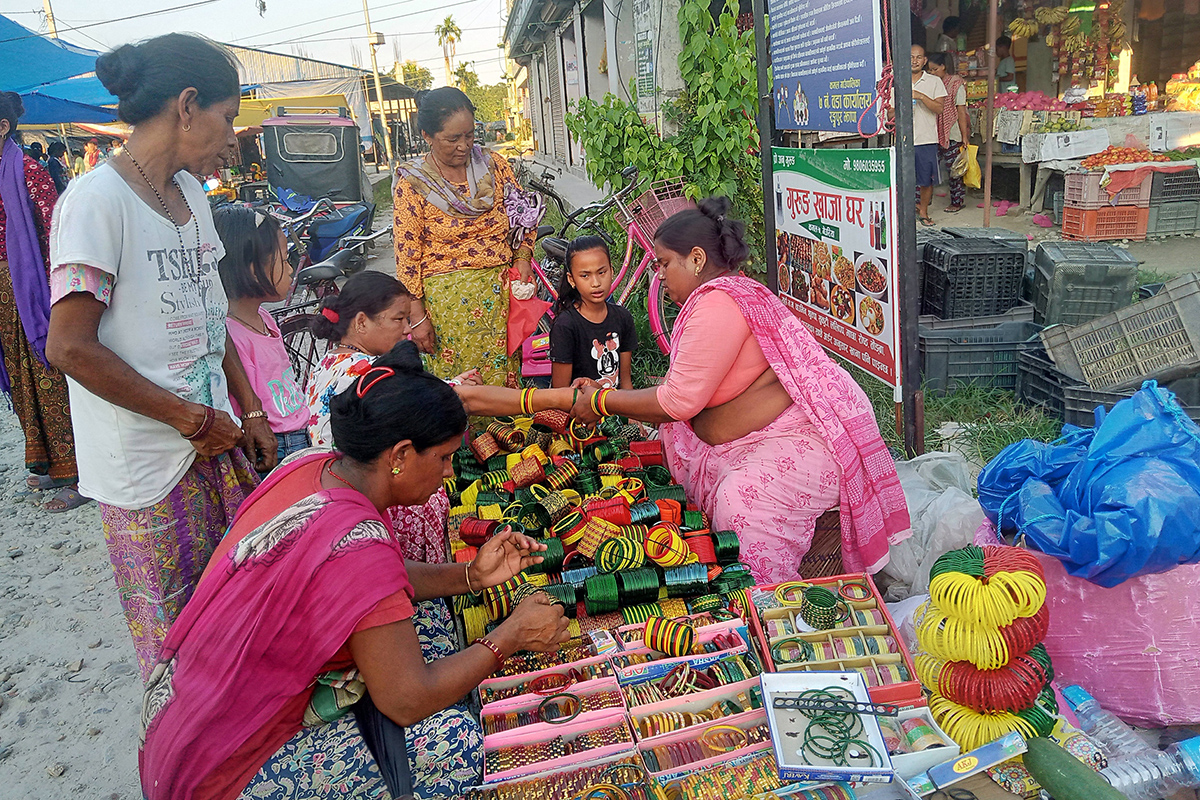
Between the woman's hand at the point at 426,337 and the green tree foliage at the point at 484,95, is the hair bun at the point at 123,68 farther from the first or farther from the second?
the green tree foliage at the point at 484,95

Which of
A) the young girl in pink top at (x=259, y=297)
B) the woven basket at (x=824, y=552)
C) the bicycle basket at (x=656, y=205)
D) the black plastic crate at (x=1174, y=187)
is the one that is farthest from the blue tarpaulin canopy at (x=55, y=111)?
the black plastic crate at (x=1174, y=187)

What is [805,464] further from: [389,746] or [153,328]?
[153,328]

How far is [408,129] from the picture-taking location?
40.6 metres

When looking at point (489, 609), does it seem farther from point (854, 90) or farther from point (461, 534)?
point (854, 90)

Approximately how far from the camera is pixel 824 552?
3.25 m

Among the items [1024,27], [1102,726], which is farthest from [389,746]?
[1024,27]

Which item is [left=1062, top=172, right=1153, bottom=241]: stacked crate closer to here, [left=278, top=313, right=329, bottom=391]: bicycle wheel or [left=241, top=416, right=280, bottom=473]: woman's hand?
[left=278, top=313, right=329, bottom=391]: bicycle wheel

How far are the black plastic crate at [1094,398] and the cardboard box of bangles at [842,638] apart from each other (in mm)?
2228

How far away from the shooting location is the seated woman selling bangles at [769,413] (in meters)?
2.90

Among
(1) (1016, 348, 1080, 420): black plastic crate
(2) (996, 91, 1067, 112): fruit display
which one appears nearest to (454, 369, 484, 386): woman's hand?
(1) (1016, 348, 1080, 420): black plastic crate

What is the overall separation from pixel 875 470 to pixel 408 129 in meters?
41.9

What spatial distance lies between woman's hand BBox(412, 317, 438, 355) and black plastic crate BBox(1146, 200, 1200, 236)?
7492mm

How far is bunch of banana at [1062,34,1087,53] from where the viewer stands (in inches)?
396

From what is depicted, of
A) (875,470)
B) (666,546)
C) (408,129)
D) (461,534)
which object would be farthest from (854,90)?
(408,129)
